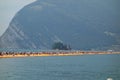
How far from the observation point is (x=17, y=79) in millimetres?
49781

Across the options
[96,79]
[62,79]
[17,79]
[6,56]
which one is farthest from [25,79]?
[6,56]

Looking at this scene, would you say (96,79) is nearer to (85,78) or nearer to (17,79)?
(85,78)

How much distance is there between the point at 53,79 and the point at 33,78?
348cm

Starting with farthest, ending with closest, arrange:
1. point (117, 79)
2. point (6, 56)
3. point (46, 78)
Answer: point (6, 56), point (46, 78), point (117, 79)

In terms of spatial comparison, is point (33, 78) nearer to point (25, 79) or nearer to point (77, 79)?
point (25, 79)

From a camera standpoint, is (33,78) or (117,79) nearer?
(117,79)

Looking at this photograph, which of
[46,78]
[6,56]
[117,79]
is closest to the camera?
[117,79]

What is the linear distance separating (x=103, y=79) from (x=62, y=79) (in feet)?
16.2

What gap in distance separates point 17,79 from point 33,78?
7.04 feet

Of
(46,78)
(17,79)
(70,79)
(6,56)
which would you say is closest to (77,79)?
(70,79)

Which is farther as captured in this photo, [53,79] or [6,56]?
[6,56]

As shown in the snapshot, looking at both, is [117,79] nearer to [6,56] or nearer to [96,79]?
[96,79]

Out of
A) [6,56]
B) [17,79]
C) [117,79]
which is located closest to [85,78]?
[117,79]

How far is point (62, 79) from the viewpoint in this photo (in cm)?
4781
